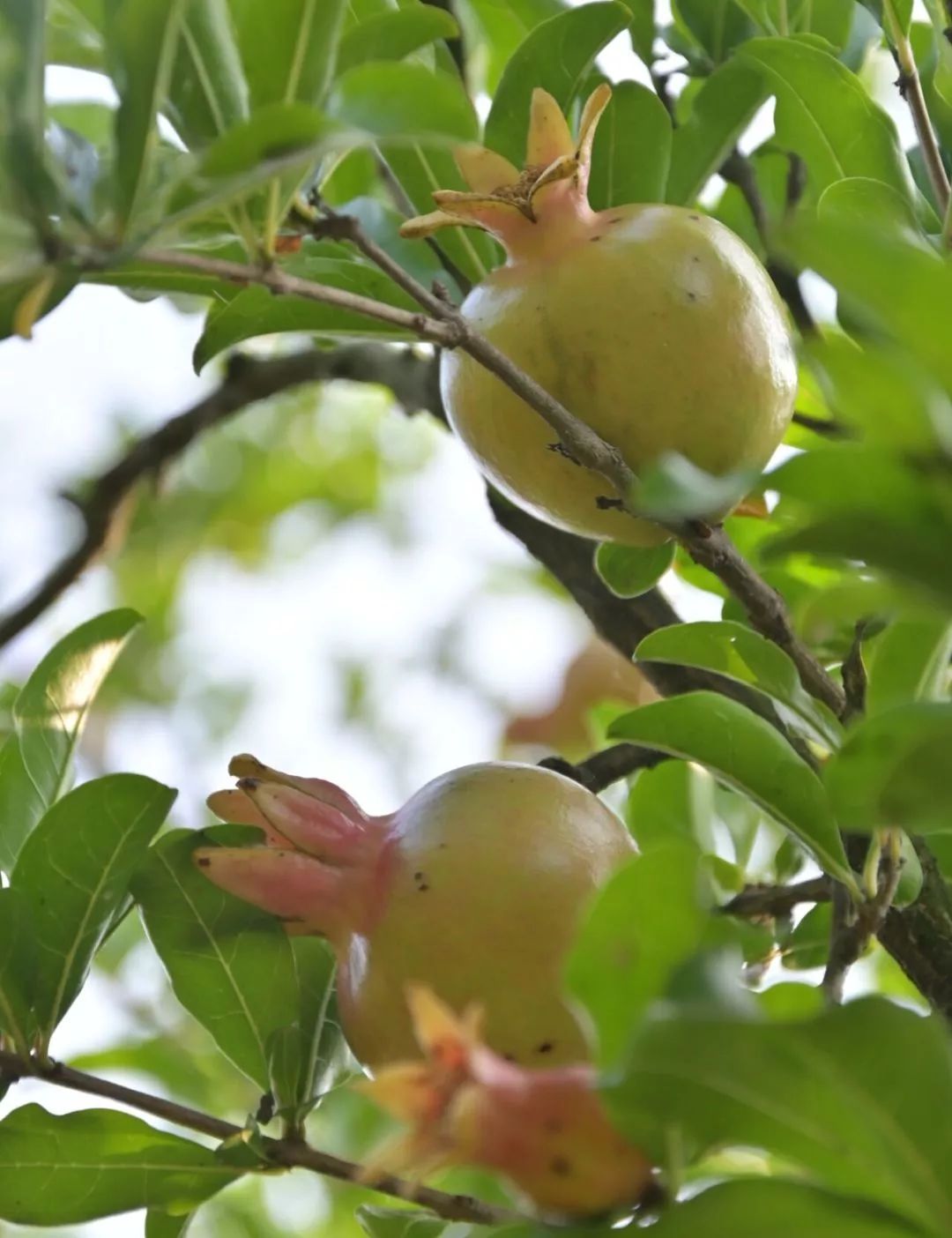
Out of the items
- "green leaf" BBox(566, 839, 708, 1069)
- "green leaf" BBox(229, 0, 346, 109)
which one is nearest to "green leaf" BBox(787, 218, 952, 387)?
"green leaf" BBox(566, 839, 708, 1069)

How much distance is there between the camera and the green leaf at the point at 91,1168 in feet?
2.34

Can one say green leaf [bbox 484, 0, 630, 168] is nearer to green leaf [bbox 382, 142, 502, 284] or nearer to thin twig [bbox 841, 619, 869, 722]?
green leaf [bbox 382, 142, 502, 284]

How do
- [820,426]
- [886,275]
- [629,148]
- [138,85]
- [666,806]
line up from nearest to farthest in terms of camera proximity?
[886,275], [138,85], [629,148], [820,426], [666,806]

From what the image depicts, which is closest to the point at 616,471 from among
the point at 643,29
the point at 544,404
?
the point at 544,404

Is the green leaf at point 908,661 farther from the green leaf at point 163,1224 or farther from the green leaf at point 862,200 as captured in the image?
the green leaf at point 163,1224

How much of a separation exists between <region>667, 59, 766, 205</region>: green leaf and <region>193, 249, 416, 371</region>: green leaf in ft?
0.76

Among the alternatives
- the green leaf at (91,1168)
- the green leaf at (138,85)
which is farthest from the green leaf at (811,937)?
the green leaf at (138,85)

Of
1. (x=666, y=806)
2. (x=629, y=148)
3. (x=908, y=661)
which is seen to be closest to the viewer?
(x=908, y=661)

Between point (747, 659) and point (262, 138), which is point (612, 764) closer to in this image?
point (747, 659)

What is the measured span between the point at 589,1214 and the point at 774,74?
57cm

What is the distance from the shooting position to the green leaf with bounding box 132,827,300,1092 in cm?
75

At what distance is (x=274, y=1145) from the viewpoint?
697mm

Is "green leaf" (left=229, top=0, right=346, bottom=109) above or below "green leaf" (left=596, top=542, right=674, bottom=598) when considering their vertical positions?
above

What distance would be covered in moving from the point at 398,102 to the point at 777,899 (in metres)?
0.52
